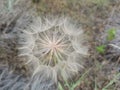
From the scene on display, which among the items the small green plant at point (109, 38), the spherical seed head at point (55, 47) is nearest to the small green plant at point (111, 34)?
the small green plant at point (109, 38)

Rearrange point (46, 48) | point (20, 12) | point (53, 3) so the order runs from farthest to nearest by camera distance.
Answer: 1. point (53, 3)
2. point (20, 12)
3. point (46, 48)

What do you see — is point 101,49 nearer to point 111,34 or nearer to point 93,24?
point 111,34

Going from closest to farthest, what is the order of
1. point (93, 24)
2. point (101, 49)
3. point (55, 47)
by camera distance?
point (55, 47) < point (101, 49) < point (93, 24)

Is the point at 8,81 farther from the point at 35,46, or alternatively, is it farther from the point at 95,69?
the point at 95,69

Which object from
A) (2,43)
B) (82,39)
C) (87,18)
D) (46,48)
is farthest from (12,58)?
(87,18)

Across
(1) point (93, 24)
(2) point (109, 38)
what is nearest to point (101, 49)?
(2) point (109, 38)

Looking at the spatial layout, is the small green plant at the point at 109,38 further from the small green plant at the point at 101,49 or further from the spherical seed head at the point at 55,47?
the spherical seed head at the point at 55,47

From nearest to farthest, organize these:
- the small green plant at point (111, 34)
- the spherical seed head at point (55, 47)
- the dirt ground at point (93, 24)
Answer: the spherical seed head at point (55, 47)
the dirt ground at point (93, 24)
the small green plant at point (111, 34)

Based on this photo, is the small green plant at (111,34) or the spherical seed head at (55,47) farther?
the small green plant at (111,34)
